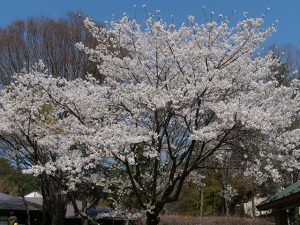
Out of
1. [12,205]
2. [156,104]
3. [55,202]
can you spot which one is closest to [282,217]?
[156,104]

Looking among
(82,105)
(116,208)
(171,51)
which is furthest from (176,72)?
(116,208)

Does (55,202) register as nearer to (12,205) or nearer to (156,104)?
(12,205)

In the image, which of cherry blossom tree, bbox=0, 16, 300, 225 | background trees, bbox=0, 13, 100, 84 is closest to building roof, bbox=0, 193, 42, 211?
background trees, bbox=0, 13, 100, 84

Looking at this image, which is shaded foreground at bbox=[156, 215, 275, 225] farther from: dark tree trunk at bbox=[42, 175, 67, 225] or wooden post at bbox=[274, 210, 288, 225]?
wooden post at bbox=[274, 210, 288, 225]

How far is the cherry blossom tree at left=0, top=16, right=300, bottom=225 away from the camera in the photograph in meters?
10.3

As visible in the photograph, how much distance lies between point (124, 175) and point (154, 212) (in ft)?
5.66

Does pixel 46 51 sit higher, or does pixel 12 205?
pixel 46 51

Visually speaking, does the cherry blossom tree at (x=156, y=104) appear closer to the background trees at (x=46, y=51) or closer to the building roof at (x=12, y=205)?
the background trees at (x=46, y=51)

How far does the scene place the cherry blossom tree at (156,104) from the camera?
10.3 metres

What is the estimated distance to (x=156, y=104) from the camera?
10156mm

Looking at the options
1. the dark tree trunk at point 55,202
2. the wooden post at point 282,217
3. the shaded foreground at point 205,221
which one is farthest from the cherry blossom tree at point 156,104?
the shaded foreground at point 205,221

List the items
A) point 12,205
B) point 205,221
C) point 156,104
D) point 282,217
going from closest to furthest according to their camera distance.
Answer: point 156,104 → point 282,217 → point 12,205 → point 205,221

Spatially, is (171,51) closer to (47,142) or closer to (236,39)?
(236,39)

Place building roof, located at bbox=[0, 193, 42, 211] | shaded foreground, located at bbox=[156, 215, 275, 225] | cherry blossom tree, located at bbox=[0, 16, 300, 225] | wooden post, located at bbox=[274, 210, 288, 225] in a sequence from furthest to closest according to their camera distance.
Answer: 1. shaded foreground, located at bbox=[156, 215, 275, 225]
2. building roof, located at bbox=[0, 193, 42, 211]
3. wooden post, located at bbox=[274, 210, 288, 225]
4. cherry blossom tree, located at bbox=[0, 16, 300, 225]
